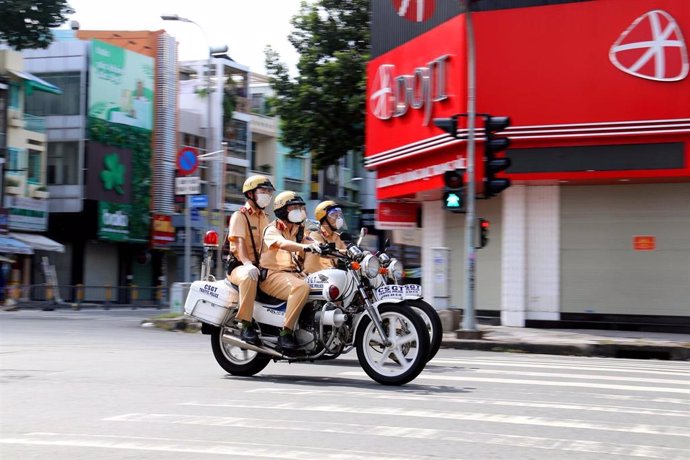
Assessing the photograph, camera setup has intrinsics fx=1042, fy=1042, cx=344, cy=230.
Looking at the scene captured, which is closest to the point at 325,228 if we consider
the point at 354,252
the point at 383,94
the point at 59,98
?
the point at 354,252

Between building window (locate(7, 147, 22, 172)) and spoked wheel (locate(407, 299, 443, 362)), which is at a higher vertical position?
building window (locate(7, 147, 22, 172))

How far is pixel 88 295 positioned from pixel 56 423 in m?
34.9

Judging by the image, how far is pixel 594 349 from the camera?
55.3 feet

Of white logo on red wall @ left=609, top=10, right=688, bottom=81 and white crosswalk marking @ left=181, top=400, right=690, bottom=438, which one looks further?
white logo on red wall @ left=609, top=10, right=688, bottom=81

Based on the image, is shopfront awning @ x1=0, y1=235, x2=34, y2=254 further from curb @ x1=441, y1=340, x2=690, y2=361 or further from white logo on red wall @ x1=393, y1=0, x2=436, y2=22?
curb @ x1=441, y1=340, x2=690, y2=361

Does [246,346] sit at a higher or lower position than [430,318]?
lower

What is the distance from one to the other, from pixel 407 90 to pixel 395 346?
1620cm

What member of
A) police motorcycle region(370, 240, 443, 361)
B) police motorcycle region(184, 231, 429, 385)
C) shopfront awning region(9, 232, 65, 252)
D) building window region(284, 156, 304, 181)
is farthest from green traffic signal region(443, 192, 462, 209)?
building window region(284, 156, 304, 181)

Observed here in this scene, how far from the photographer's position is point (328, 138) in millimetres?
32812

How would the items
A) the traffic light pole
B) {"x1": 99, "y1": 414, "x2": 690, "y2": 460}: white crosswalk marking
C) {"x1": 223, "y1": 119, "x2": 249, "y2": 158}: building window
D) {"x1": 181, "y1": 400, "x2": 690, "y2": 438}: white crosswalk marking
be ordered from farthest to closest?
{"x1": 223, "y1": 119, "x2": 249, "y2": 158}: building window
the traffic light pole
{"x1": 181, "y1": 400, "x2": 690, "y2": 438}: white crosswalk marking
{"x1": 99, "y1": 414, "x2": 690, "y2": 460}: white crosswalk marking

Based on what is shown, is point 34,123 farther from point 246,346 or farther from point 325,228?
point 246,346

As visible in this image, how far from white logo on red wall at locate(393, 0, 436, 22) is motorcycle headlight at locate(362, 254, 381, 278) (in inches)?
628

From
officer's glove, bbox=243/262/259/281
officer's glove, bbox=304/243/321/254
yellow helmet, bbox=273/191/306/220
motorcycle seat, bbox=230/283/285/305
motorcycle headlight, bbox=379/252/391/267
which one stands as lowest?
motorcycle seat, bbox=230/283/285/305

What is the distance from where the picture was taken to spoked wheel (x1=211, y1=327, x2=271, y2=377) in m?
10.4
